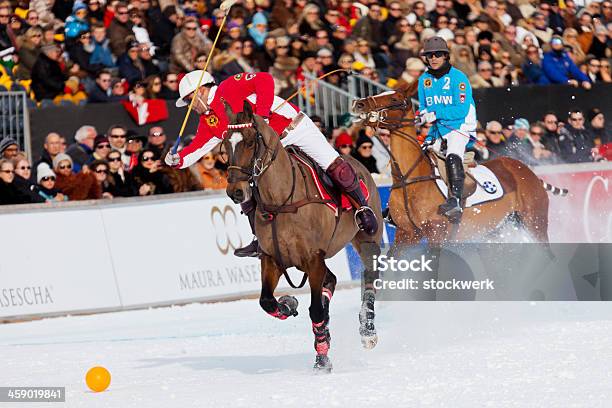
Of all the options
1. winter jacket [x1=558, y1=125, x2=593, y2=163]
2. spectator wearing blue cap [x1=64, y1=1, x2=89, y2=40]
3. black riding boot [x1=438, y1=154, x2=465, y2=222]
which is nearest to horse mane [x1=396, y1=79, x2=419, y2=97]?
black riding boot [x1=438, y1=154, x2=465, y2=222]

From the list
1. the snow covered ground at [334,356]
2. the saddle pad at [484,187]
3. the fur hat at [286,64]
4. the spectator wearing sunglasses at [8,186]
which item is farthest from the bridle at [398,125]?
the fur hat at [286,64]

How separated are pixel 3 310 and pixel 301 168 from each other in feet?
17.9

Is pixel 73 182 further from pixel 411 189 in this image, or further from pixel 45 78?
pixel 411 189

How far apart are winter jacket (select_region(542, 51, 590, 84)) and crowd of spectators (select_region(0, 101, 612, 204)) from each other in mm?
3137

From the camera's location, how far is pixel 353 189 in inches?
481

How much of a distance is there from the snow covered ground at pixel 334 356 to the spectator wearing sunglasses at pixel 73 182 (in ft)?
6.09

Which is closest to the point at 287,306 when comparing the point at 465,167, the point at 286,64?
the point at 465,167

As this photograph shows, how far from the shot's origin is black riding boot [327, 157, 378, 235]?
12.1 meters

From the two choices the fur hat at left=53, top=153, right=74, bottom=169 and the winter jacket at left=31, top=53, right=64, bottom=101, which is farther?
the winter jacket at left=31, top=53, right=64, bottom=101

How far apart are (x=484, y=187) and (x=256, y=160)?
18.7ft

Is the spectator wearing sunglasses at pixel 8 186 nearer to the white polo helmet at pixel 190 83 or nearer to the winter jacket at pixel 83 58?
the winter jacket at pixel 83 58

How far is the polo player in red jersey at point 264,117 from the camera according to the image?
11281 mm

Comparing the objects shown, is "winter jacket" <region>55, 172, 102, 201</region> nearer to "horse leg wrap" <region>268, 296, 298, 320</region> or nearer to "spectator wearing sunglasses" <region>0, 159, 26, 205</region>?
"spectator wearing sunglasses" <region>0, 159, 26, 205</region>

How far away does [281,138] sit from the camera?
38.6ft
